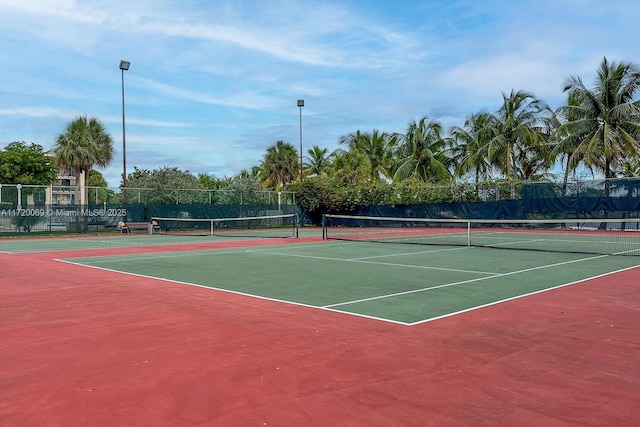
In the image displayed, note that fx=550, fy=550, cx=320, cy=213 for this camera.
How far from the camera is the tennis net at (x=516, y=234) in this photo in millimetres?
18766

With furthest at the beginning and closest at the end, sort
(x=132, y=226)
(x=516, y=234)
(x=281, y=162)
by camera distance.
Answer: (x=281, y=162) → (x=132, y=226) → (x=516, y=234)

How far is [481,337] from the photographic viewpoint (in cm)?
599

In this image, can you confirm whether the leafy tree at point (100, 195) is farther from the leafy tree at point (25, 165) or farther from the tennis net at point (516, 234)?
the leafy tree at point (25, 165)

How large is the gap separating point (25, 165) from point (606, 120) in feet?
151

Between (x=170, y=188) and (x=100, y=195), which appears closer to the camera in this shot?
(x=100, y=195)

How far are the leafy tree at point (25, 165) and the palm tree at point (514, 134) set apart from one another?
38329 millimetres

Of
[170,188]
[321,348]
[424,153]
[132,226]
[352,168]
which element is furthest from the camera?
[352,168]

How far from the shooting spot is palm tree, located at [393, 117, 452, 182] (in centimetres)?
4572

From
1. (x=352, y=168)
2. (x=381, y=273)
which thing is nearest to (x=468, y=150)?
(x=352, y=168)

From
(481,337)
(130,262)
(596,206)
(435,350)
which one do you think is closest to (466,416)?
(435,350)

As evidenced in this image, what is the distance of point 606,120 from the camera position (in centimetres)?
3222

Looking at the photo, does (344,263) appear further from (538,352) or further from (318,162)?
(318,162)

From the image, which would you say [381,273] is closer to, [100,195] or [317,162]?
[100,195]

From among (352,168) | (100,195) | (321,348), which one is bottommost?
(321,348)
